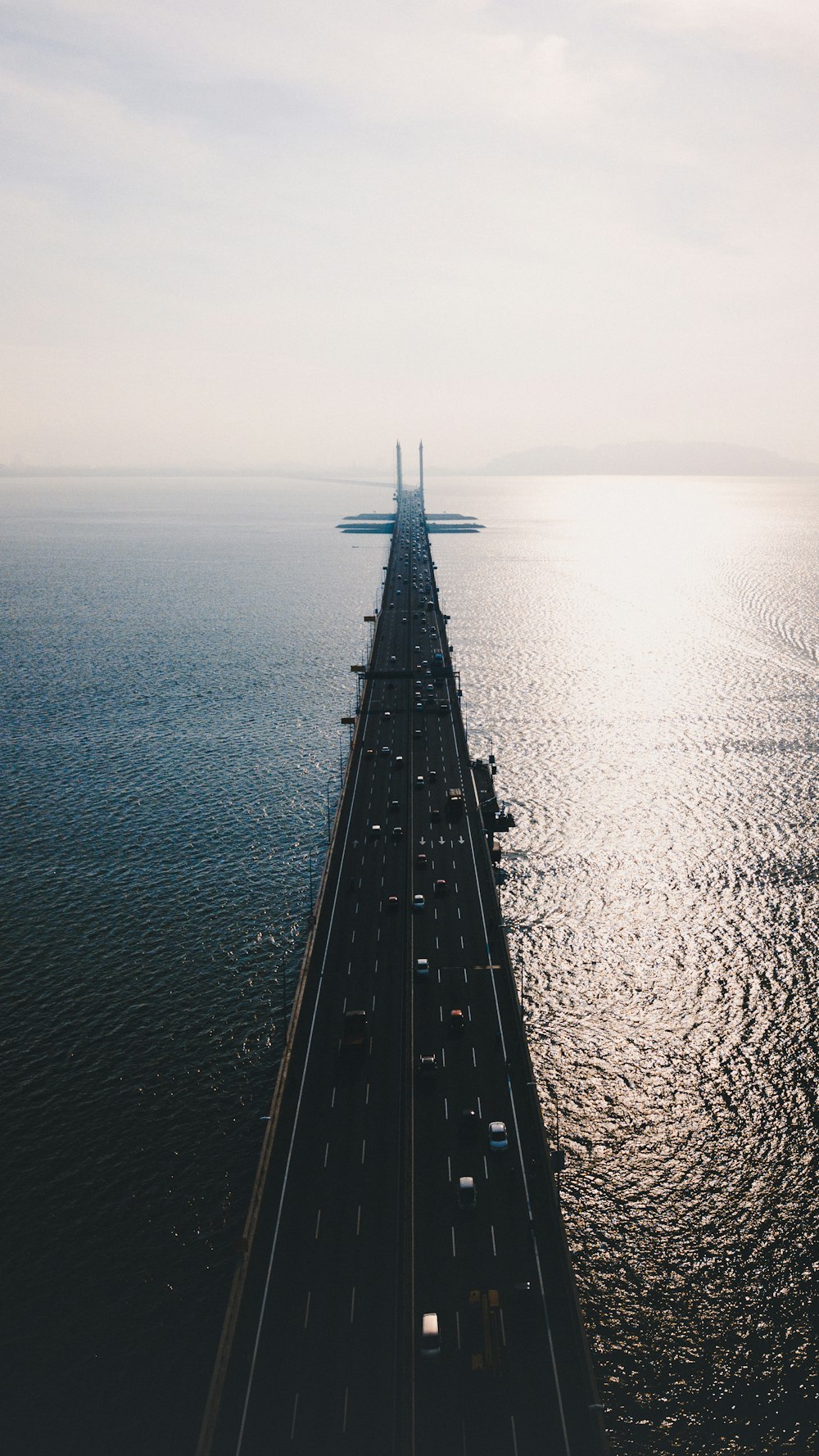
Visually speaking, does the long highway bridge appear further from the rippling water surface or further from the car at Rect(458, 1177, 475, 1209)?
the rippling water surface

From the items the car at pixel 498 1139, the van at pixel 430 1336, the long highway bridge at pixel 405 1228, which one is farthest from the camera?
the car at pixel 498 1139

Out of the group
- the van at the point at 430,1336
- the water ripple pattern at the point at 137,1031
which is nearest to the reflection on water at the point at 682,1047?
the van at the point at 430,1336

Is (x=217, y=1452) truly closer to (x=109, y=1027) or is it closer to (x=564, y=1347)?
(x=564, y=1347)

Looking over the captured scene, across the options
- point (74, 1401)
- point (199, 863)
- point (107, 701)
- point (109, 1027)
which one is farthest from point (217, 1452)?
point (107, 701)

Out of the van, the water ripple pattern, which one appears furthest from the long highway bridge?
the water ripple pattern

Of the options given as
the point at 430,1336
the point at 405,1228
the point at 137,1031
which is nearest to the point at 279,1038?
the point at 137,1031

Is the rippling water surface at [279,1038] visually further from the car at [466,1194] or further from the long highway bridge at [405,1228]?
the car at [466,1194]
